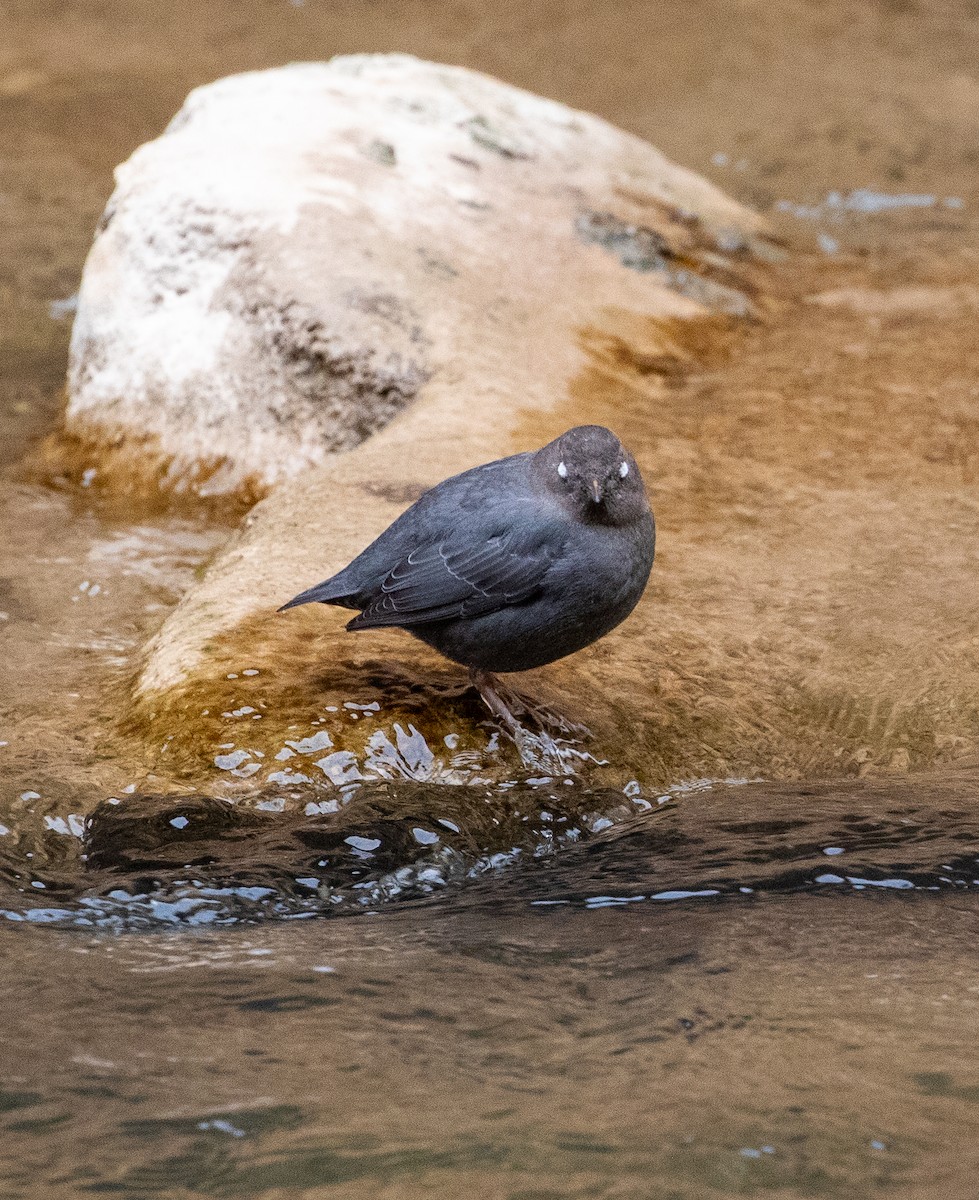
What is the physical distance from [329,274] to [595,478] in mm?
3142

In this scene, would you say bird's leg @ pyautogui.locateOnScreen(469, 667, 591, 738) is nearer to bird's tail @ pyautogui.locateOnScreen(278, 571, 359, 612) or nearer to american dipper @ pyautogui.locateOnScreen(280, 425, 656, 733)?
american dipper @ pyautogui.locateOnScreen(280, 425, 656, 733)

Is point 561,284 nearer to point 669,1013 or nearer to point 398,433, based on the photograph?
point 398,433

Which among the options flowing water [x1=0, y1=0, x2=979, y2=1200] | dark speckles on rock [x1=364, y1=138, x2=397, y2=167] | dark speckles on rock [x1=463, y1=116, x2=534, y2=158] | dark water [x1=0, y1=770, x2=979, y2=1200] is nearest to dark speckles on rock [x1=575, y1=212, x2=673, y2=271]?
dark speckles on rock [x1=463, y1=116, x2=534, y2=158]

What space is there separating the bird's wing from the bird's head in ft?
0.44

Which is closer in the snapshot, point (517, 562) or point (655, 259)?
point (517, 562)

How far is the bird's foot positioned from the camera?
377 centimetres

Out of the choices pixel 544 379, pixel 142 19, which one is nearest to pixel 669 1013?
pixel 544 379

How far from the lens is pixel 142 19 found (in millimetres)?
12164

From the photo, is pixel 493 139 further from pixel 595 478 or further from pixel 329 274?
pixel 595 478

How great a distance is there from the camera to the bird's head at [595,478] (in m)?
3.49

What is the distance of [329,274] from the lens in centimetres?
624

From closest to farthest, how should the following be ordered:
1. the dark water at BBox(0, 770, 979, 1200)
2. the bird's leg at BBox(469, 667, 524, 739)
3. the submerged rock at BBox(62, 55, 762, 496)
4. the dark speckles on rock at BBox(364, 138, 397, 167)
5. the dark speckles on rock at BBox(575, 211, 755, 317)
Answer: the dark water at BBox(0, 770, 979, 1200) → the bird's leg at BBox(469, 667, 524, 739) → the submerged rock at BBox(62, 55, 762, 496) → the dark speckles on rock at BBox(364, 138, 397, 167) → the dark speckles on rock at BBox(575, 211, 755, 317)

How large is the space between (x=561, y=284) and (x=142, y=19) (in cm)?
735

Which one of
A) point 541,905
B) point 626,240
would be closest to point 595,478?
point 541,905
